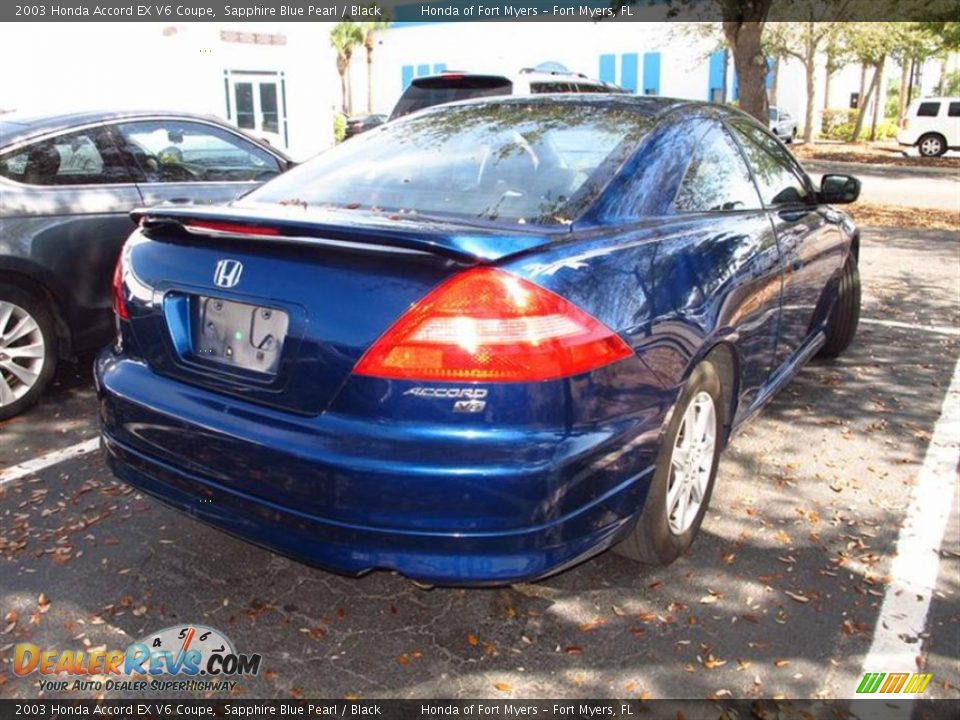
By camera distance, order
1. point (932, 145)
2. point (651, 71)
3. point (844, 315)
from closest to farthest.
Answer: point (844, 315) → point (932, 145) → point (651, 71)

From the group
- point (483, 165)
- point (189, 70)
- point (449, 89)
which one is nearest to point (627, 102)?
point (483, 165)

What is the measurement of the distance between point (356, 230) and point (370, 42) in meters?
58.3

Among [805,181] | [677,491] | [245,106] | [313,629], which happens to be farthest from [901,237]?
[245,106]

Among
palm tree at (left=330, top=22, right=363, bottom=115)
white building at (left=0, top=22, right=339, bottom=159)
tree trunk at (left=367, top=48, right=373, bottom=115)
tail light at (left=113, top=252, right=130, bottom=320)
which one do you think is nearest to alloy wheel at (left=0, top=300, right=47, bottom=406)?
tail light at (left=113, top=252, right=130, bottom=320)

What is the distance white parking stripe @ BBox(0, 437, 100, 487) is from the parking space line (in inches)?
224

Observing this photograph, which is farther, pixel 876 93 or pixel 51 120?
pixel 876 93

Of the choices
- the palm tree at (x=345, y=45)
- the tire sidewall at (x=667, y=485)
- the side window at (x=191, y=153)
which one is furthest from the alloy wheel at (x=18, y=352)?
the palm tree at (x=345, y=45)

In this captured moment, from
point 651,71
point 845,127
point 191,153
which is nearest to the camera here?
point 191,153

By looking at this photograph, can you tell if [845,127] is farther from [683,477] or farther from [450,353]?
[450,353]

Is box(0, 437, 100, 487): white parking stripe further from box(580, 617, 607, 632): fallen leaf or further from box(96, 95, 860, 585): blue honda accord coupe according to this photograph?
box(580, 617, 607, 632): fallen leaf

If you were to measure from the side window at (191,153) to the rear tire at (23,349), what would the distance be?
42.3 inches

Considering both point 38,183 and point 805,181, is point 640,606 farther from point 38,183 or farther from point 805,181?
point 38,183

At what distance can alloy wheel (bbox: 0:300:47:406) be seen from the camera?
4504mm

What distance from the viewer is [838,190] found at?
461 cm
